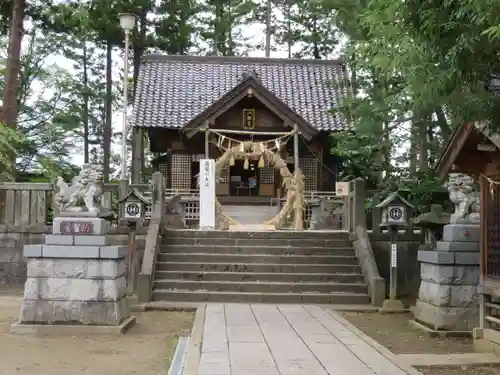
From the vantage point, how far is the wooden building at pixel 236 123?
22.5m

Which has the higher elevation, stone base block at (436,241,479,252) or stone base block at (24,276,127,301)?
stone base block at (436,241,479,252)

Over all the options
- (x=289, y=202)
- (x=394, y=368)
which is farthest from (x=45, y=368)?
(x=289, y=202)

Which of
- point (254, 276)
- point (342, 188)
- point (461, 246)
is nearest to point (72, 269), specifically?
point (254, 276)

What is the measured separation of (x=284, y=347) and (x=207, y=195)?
10.5 meters

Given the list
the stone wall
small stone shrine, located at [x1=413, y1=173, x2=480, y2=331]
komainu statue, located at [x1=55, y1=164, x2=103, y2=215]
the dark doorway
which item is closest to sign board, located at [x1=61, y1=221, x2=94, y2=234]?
komainu statue, located at [x1=55, y1=164, x2=103, y2=215]

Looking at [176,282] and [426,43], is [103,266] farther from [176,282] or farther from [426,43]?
[426,43]

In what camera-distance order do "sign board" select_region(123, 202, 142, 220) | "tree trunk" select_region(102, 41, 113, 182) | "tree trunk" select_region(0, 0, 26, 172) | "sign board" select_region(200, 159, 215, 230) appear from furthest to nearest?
"tree trunk" select_region(102, 41, 113, 182) < "tree trunk" select_region(0, 0, 26, 172) < "sign board" select_region(200, 159, 215, 230) < "sign board" select_region(123, 202, 142, 220)

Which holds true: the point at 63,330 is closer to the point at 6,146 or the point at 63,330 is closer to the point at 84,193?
the point at 84,193

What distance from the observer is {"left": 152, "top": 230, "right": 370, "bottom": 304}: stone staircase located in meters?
13.6

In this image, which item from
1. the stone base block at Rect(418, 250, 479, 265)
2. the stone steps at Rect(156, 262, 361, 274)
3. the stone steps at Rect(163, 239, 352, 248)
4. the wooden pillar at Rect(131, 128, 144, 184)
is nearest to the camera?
the stone base block at Rect(418, 250, 479, 265)

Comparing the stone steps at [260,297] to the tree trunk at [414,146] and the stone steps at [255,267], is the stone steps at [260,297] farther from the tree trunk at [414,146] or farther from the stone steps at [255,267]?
the tree trunk at [414,146]

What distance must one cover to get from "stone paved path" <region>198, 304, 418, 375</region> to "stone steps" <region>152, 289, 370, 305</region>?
1909 mm

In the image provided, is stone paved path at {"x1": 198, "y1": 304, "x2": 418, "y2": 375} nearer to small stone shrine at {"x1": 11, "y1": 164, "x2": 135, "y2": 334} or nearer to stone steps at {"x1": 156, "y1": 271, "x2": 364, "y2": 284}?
small stone shrine at {"x1": 11, "y1": 164, "x2": 135, "y2": 334}

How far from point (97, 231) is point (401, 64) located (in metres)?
5.44
